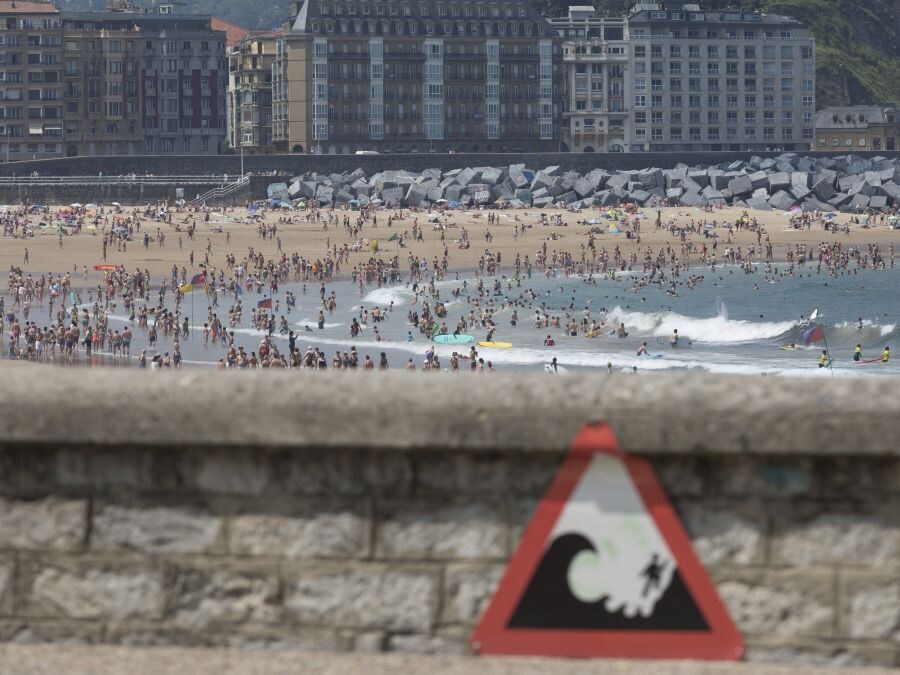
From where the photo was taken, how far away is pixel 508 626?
4641mm

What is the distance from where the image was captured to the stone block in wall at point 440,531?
4637mm

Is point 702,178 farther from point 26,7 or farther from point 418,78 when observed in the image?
point 26,7

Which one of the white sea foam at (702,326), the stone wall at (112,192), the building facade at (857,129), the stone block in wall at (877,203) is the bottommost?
the white sea foam at (702,326)

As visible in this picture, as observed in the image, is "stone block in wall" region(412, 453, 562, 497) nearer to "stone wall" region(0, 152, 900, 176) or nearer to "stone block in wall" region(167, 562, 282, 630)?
"stone block in wall" region(167, 562, 282, 630)

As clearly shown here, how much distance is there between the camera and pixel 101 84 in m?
138

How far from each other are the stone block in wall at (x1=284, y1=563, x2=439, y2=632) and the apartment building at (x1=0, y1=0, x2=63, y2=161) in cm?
13488

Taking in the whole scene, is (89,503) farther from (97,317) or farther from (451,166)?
(451,166)

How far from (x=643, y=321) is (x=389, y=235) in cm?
3429

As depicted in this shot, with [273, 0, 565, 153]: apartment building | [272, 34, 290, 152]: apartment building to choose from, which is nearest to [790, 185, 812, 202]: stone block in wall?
[273, 0, 565, 153]: apartment building

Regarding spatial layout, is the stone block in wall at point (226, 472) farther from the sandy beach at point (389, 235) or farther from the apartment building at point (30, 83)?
the apartment building at point (30, 83)

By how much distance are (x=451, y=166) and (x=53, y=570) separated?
123930 millimetres

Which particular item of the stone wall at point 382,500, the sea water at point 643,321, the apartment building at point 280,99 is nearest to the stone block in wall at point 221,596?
the stone wall at point 382,500

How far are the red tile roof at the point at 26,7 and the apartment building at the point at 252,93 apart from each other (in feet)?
63.9

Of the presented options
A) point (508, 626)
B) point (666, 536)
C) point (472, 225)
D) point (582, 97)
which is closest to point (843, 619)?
point (666, 536)
